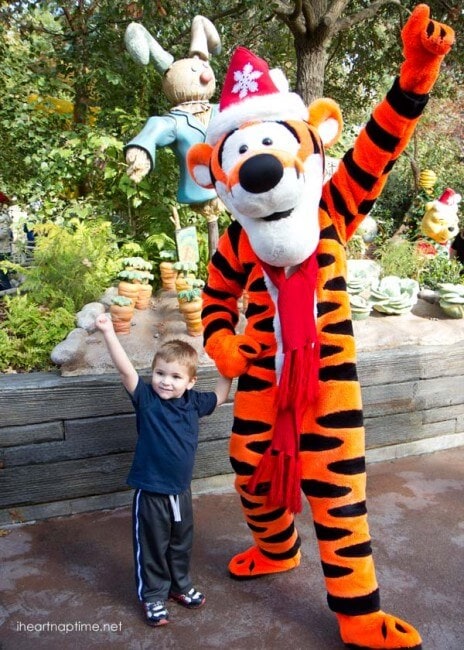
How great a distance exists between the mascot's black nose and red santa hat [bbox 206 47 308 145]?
8.9 inches

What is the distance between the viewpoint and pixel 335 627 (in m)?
2.09

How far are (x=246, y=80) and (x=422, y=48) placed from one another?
516 millimetres

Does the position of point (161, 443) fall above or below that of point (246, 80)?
below

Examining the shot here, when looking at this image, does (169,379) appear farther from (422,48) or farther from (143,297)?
(143,297)

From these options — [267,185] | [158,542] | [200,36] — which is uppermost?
[200,36]

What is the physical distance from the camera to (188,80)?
11.6 feet

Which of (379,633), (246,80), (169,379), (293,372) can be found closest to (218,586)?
(379,633)

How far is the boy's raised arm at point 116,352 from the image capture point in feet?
6.16

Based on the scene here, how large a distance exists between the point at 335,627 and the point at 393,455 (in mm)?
1536

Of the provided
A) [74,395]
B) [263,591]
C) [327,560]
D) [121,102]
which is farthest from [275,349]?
[121,102]

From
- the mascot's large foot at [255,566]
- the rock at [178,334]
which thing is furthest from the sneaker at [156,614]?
the rock at [178,334]

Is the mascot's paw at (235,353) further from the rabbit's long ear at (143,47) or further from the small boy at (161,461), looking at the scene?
the rabbit's long ear at (143,47)

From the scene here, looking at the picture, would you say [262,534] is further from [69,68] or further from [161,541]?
[69,68]

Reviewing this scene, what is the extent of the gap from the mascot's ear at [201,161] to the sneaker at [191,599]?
4.77 ft
